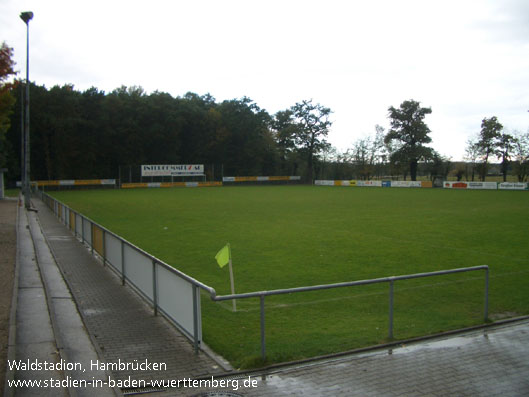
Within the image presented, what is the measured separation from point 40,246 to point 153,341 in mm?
11909

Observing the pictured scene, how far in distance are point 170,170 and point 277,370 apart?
74484 millimetres

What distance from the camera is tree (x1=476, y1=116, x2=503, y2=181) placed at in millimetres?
85312

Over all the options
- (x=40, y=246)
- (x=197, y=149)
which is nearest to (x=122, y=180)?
(x=197, y=149)

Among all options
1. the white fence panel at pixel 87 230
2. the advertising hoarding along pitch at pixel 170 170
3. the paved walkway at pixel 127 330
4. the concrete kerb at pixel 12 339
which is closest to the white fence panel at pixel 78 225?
the white fence panel at pixel 87 230

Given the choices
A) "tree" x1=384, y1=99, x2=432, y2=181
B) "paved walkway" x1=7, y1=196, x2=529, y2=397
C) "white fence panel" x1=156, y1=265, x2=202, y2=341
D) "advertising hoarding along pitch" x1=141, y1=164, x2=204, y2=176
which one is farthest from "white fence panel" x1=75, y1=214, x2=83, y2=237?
"tree" x1=384, y1=99, x2=432, y2=181

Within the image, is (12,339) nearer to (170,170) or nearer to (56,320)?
(56,320)

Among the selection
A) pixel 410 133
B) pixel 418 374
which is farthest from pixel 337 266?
pixel 410 133

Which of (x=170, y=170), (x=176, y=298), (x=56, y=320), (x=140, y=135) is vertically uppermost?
(x=140, y=135)

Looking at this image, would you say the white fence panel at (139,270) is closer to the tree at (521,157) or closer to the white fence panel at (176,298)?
the white fence panel at (176,298)

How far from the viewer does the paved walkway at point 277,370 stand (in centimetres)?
551

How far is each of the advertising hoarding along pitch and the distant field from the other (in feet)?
162

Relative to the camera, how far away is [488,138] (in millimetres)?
85875

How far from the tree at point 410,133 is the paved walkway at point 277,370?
283 ft

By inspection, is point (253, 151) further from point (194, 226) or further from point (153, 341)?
point (153, 341)
